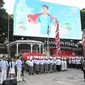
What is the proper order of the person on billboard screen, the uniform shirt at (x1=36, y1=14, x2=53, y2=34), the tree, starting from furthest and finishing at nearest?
the tree
the uniform shirt at (x1=36, y1=14, x2=53, y2=34)
the person on billboard screen

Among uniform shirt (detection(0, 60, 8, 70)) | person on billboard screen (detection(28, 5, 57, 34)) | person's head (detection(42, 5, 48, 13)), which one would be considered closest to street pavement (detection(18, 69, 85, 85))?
uniform shirt (detection(0, 60, 8, 70))

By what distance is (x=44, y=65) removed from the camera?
27.2m

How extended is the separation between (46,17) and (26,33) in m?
4.94

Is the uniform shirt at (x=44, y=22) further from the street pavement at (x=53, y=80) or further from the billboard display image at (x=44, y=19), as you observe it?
the street pavement at (x=53, y=80)

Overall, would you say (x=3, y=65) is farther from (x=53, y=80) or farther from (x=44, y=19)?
(x=44, y=19)

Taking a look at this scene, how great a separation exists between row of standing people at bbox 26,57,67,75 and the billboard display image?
14.1m

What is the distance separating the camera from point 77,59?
3600 centimetres

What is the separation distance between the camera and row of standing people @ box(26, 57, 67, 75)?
25875 millimetres

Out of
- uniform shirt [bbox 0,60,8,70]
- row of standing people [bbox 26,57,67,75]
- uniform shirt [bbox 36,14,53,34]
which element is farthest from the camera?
uniform shirt [bbox 36,14,53,34]

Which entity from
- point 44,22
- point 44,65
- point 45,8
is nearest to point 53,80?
point 44,65

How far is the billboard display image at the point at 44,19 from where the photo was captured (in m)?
43.2

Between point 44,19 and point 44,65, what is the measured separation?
19.8 meters

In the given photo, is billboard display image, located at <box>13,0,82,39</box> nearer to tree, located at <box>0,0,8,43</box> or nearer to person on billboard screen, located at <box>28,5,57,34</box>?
person on billboard screen, located at <box>28,5,57,34</box>

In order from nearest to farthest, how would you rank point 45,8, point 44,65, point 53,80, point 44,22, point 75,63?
point 53,80
point 44,65
point 75,63
point 44,22
point 45,8
